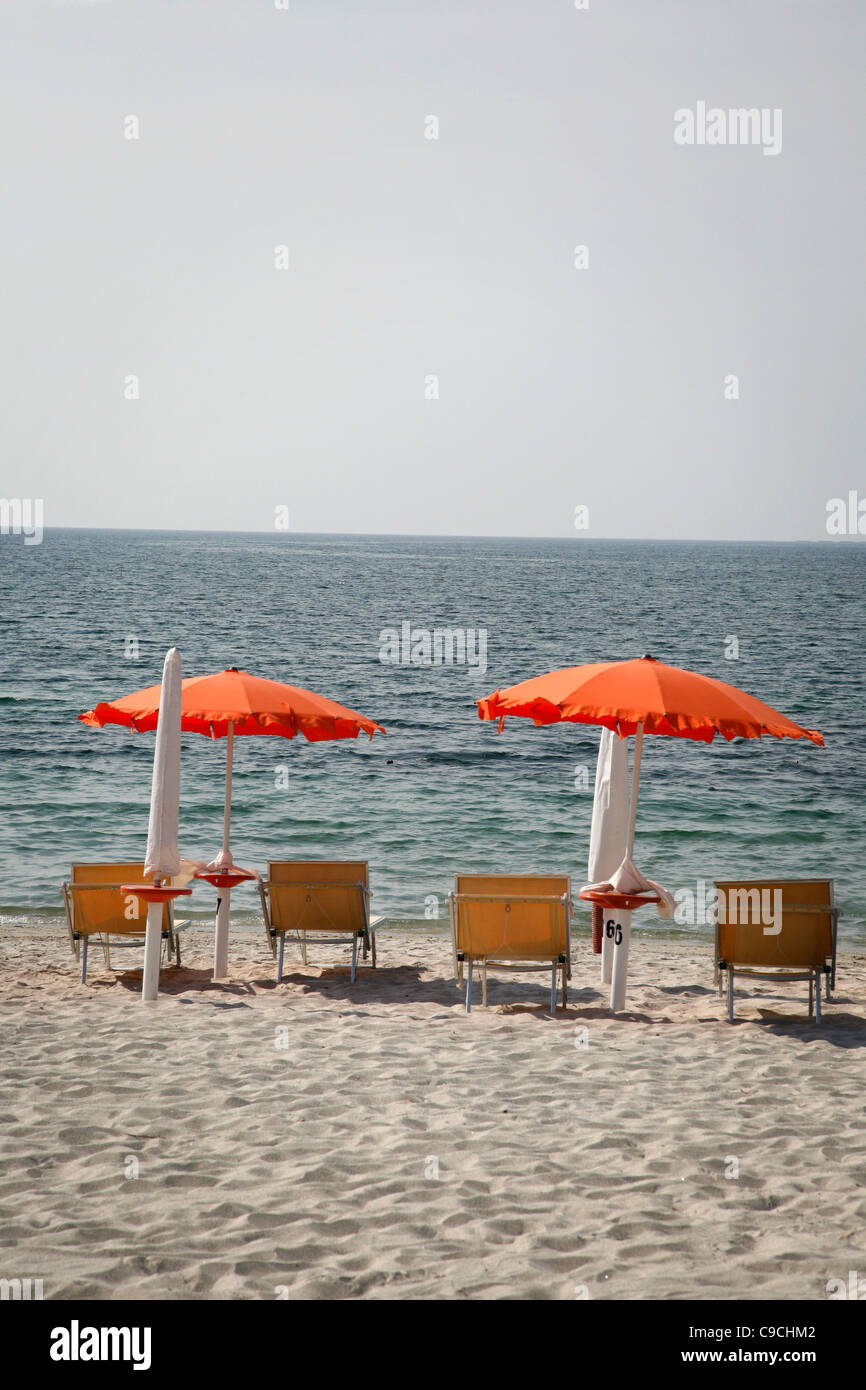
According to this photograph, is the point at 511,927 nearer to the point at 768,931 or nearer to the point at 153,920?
the point at 768,931

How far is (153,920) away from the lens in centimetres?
827

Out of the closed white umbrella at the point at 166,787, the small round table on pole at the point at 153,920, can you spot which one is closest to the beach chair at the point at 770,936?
the small round table on pole at the point at 153,920

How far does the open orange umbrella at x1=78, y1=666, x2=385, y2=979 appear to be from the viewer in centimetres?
874

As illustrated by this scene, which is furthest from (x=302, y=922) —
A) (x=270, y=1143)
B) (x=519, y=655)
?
(x=519, y=655)

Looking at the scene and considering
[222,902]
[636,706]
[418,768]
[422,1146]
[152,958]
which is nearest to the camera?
[422,1146]

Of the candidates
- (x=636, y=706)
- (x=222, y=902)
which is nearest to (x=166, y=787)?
(x=222, y=902)

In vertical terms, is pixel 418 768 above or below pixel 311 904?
below

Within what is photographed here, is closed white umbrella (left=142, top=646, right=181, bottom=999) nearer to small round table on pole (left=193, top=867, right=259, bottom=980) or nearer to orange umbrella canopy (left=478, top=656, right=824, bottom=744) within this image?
small round table on pole (left=193, top=867, right=259, bottom=980)

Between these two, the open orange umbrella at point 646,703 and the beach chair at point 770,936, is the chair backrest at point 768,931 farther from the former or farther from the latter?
the open orange umbrella at point 646,703

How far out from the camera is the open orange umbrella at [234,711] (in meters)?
8.74

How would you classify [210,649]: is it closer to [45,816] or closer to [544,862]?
[45,816]

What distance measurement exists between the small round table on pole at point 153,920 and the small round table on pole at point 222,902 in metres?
0.66

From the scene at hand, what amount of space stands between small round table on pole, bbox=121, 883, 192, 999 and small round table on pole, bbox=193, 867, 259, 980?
662mm

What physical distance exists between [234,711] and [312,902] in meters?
1.76
